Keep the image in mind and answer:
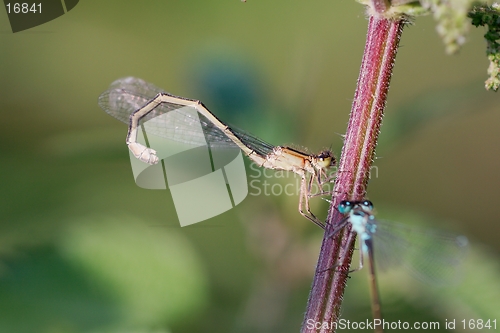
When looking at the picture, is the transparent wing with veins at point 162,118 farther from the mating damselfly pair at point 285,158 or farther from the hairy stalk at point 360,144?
the hairy stalk at point 360,144

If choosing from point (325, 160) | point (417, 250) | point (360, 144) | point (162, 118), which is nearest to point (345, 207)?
point (360, 144)

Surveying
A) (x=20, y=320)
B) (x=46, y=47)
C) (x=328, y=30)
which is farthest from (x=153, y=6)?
(x=20, y=320)

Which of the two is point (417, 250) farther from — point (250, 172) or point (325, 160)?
point (250, 172)

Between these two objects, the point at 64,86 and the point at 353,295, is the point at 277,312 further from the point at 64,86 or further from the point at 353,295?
the point at 64,86

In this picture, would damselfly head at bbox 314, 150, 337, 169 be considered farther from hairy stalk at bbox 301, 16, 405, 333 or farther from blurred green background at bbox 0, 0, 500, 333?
hairy stalk at bbox 301, 16, 405, 333

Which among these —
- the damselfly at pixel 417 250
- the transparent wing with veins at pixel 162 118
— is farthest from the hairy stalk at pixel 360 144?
the transparent wing with veins at pixel 162 118

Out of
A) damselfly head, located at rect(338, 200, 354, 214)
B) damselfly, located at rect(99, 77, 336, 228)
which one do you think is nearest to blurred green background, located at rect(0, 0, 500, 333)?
damselfly, located at rect(99, 77, 336, 228)
